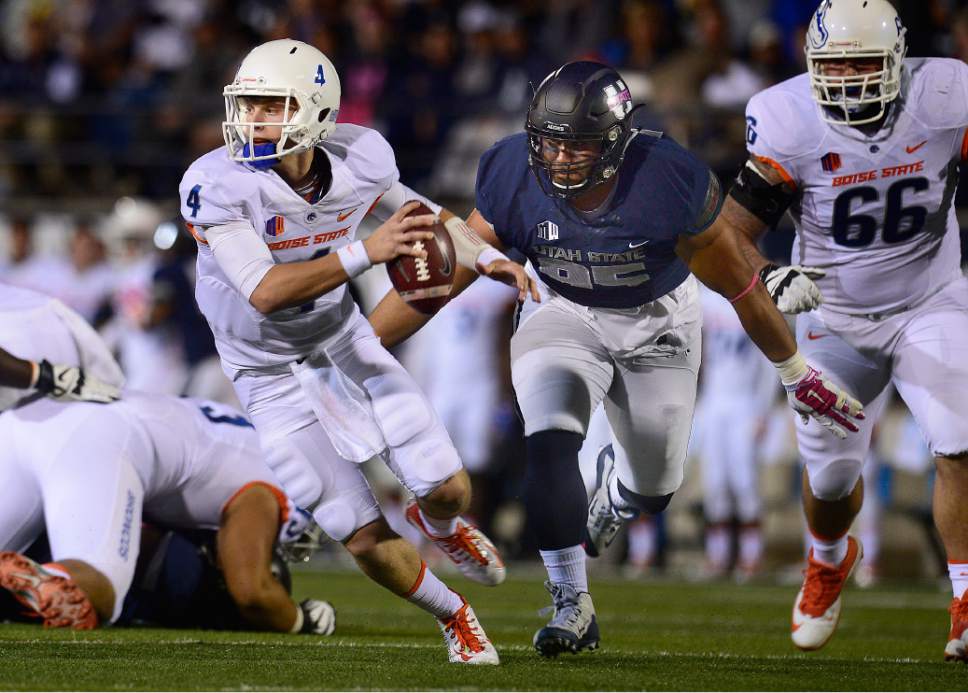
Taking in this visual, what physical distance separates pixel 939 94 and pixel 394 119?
6.05 m

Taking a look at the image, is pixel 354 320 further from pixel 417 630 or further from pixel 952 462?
pixel 952 462

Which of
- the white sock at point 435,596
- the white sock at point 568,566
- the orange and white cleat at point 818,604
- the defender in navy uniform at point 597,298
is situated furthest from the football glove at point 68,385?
the orange and white cleat at point 818,604

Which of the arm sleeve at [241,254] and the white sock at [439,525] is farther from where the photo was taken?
the white sock at [439,525]

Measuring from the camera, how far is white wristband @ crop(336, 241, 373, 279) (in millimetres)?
4230

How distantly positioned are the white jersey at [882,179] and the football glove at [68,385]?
2373 mm

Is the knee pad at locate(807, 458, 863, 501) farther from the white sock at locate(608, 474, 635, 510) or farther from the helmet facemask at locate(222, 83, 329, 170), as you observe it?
the helmet facemask at locate(222, 83, 329, 170)

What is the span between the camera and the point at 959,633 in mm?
4758

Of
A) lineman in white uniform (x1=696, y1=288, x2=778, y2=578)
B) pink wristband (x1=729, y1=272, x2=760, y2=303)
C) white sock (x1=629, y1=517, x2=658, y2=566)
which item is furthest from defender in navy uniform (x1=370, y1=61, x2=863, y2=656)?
white sock (x1=629, y1=517, x2=658, y2=566)

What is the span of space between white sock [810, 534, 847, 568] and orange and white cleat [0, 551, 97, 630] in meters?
2.42

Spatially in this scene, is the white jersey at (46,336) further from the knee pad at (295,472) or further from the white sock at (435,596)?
the white sock at (435,596)

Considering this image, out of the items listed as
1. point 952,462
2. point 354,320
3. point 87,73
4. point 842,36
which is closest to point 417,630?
point 354,320

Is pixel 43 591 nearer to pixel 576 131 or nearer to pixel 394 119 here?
pixel 576 131

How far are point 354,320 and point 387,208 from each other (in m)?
0.36

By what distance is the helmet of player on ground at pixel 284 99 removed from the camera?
15.3 feet
